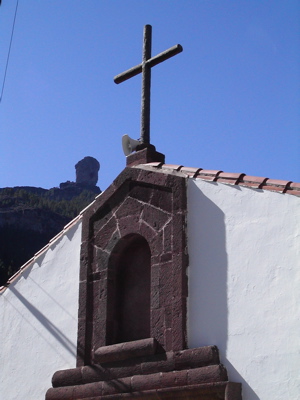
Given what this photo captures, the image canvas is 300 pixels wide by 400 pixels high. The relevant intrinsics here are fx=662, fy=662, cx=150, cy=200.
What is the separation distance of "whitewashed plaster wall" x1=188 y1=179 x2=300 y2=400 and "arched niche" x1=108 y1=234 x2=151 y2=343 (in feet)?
2.93

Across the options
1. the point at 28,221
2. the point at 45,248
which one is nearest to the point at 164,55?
the point at 45,248

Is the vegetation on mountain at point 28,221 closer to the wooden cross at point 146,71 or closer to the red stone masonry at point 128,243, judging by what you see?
the wooden cross at point 146,71

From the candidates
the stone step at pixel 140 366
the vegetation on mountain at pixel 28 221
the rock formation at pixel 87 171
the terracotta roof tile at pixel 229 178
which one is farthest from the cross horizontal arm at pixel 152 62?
the rock formation at pixel 87 171

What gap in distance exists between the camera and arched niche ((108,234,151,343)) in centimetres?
775

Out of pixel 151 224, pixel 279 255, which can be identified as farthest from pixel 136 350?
pixel 279 255

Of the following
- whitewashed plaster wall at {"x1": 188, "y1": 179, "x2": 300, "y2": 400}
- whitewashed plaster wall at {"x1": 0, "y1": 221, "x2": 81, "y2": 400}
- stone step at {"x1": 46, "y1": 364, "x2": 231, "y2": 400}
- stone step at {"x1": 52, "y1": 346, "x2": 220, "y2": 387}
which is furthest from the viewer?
whitewashed plaster wall at {"x1": 0, "y1": 221, "x2": 81, "y2": 400}

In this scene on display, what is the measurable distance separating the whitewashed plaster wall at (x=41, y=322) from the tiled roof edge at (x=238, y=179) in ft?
6.01

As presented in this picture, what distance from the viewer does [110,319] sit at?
7.85 m

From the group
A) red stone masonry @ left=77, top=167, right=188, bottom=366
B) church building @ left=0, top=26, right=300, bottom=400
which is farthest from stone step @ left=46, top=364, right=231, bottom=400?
red stone masonry @ left=77, top=167, right=188, bottom=366

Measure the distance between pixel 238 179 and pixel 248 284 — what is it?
1112 millimetres

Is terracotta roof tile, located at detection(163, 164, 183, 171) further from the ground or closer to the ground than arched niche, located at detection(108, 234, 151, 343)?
further from the ground

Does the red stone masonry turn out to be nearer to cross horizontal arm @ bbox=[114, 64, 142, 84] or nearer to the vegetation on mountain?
cross horizontal arm @ bbox=[114, 64, 142, 84]

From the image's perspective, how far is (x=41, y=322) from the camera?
8727 millimetres

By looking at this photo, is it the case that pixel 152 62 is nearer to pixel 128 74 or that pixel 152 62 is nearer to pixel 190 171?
pixel 128 74
